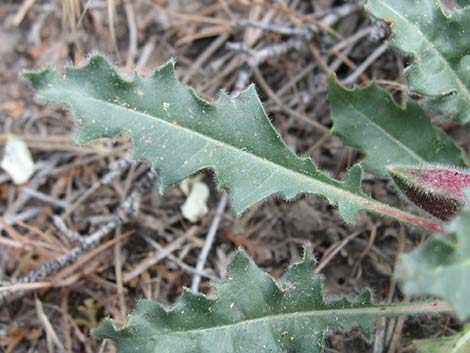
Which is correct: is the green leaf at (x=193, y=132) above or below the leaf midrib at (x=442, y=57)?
below

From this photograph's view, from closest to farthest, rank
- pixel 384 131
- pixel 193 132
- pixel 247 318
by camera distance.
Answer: pixel 247 318 → pixel 193 132 → pixel 384 131

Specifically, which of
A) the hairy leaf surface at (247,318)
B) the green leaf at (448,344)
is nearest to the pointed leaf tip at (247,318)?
the hairy leaf surface at (247,318)

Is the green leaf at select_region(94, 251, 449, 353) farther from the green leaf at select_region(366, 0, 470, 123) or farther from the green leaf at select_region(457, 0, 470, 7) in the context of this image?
the green leaf at select_region(457, 0, 470, 7)

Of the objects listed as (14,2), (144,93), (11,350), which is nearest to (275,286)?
(144,93)

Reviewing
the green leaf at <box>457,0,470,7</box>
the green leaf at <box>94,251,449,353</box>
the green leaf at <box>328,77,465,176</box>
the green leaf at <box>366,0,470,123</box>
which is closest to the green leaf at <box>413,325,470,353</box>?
the green leaf at <box>94,251,449,353</box>

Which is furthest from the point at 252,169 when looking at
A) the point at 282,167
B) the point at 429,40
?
the point at 429,40

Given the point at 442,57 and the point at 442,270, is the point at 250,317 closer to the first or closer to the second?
the point at 442,270

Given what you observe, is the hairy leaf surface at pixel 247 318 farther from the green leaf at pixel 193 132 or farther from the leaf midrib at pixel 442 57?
the leaf midrib at pixel 442 57
